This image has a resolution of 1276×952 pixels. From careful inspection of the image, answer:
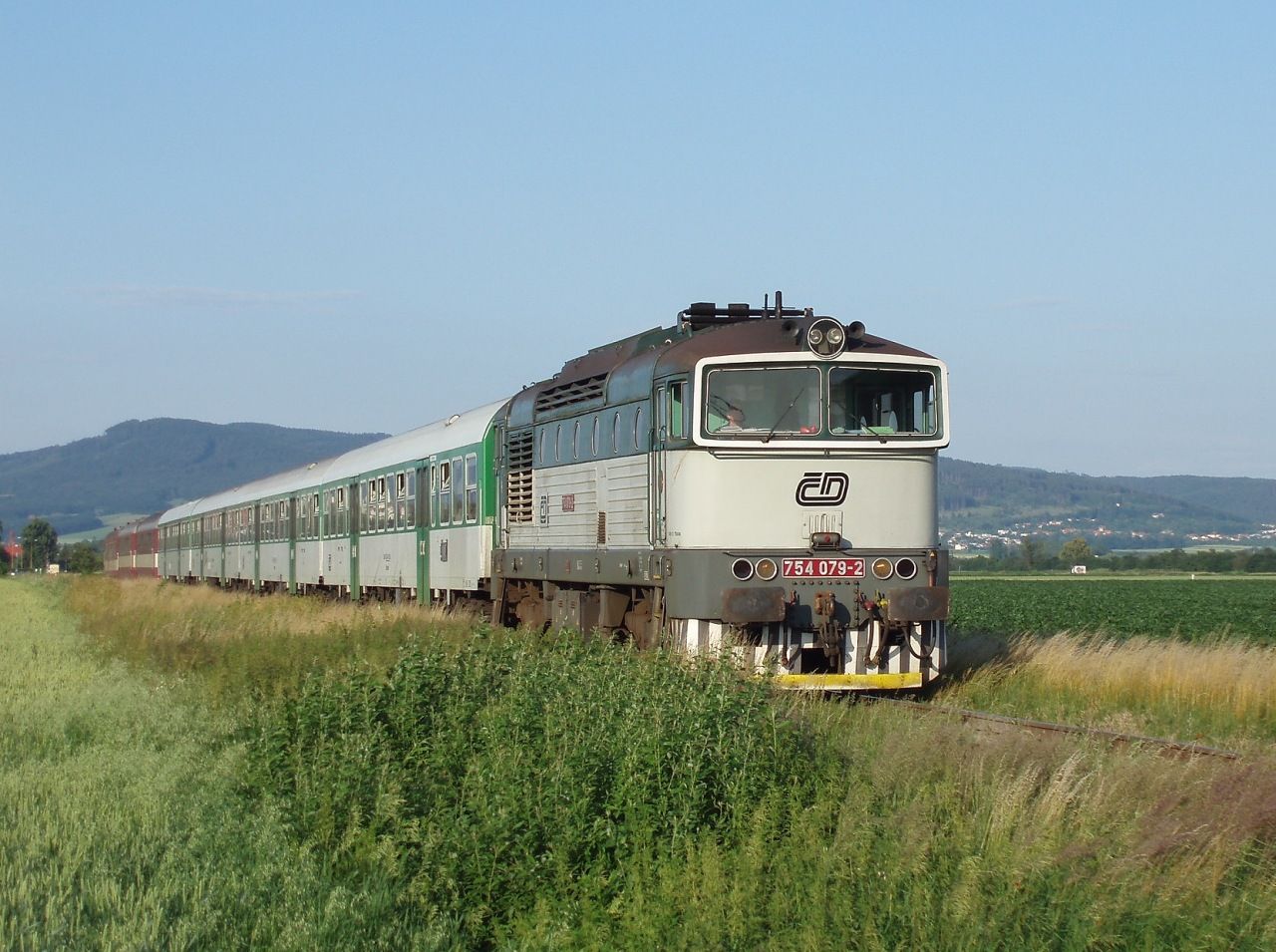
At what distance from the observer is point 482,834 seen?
8445mm

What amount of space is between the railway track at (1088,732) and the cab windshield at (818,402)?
2683mm

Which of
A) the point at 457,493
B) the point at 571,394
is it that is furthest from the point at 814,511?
the point at 457,493

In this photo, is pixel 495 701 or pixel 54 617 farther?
pixel 54 617

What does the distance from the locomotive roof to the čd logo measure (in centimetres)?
116

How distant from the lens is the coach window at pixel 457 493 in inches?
950

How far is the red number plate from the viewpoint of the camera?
14438 millimetres

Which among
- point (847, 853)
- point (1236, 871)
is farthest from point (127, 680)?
point (1236, 871)

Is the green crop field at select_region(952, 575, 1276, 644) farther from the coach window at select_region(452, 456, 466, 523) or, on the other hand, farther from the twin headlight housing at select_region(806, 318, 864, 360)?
the twin headlight housing at select_region(806, 318, 864, 360)

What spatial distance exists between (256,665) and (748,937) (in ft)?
31.2

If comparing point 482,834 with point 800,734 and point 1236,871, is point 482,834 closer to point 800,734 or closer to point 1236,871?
point 800,734

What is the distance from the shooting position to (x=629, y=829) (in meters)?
8.40

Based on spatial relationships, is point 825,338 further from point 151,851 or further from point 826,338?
Answer: point 151,851

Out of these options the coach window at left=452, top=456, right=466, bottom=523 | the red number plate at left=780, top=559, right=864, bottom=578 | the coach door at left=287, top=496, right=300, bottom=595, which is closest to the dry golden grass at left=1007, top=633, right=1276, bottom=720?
the red number plate at left=780, top=559, right=864, bottom=578

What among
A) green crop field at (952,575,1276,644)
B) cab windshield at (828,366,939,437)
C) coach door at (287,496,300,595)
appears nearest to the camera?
cab windshield at (828,366,939,437)
